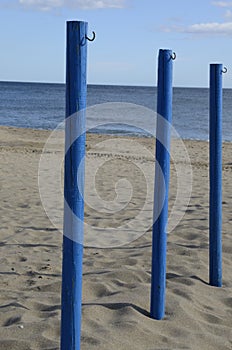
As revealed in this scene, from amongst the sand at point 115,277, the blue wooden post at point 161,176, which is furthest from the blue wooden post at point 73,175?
the blue wooden post at point 161,176

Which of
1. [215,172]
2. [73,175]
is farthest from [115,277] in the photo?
[73,175]

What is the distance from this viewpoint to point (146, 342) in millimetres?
4113

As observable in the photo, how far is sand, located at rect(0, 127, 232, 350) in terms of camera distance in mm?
4211

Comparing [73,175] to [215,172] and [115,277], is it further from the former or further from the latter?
[115,277]

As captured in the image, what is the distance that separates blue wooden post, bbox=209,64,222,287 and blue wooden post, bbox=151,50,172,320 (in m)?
0.75

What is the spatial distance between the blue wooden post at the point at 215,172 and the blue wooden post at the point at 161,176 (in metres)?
0.75

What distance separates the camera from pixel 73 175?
3426 millimetres

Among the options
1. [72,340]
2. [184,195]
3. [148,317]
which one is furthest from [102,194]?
[72,340]

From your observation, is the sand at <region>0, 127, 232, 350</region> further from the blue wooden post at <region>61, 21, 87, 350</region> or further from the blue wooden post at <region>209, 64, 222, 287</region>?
the blue wooden post at <region>61, 21, 87, 350</region>

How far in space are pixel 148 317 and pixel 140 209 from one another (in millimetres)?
4301

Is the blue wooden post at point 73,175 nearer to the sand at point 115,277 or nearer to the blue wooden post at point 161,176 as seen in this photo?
the sand at point 115,277

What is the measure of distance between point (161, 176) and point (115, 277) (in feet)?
4.56

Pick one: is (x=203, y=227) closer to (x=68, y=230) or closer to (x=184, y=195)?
(x=184, y=195)

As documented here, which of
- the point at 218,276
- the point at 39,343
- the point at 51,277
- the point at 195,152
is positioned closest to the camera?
the point at 39,343
